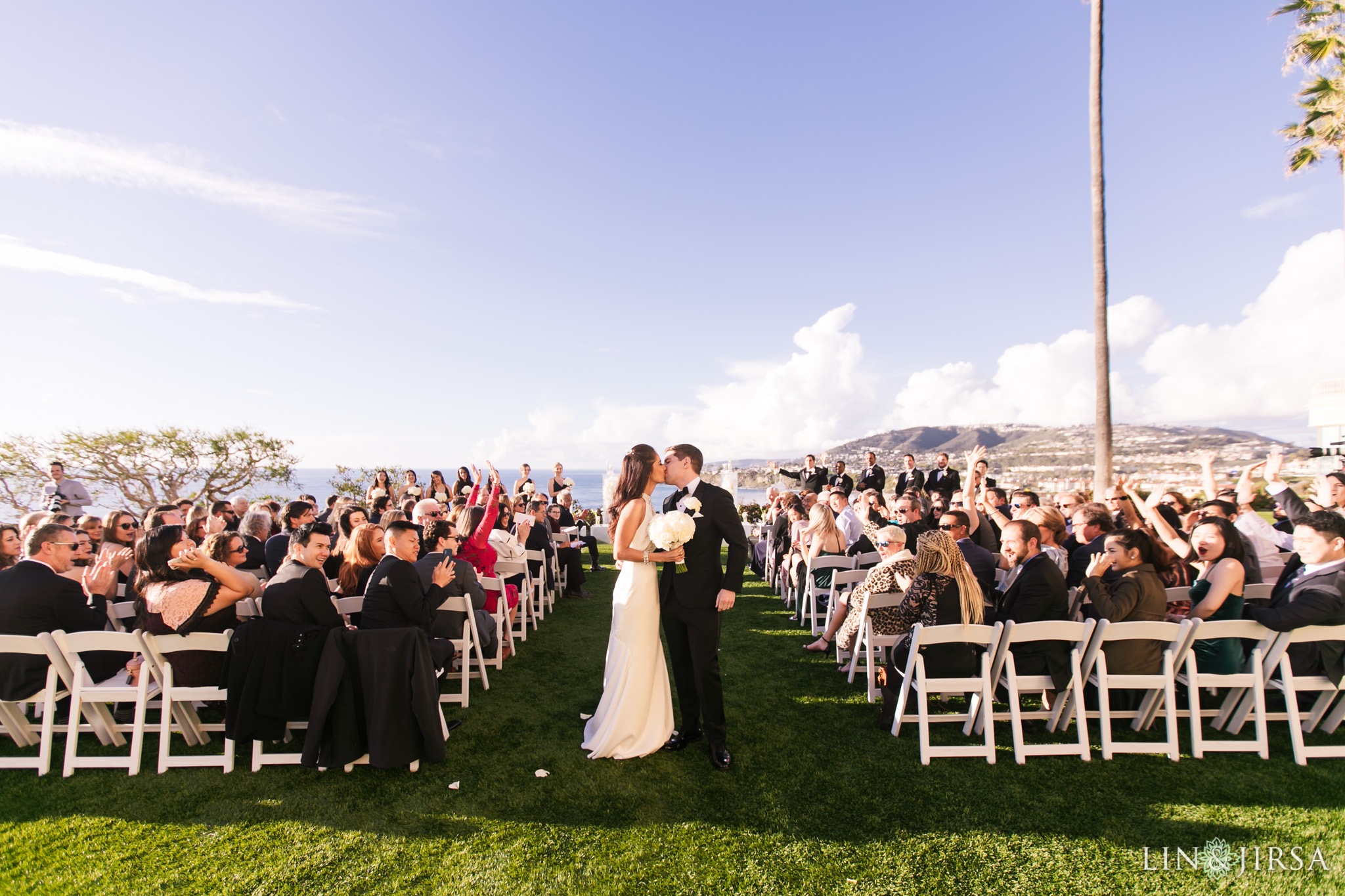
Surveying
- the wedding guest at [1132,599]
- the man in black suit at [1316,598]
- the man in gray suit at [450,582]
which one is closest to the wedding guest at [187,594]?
the man in gray suit at [450,582]

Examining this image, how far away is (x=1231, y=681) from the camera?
3885 mm

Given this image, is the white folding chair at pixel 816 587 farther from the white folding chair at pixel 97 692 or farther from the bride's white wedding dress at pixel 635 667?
the white folding chair at pixel 97 692

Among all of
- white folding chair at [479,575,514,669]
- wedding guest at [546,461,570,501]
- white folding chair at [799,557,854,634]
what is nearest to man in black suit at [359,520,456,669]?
white folding chair at [479,575,514,669]

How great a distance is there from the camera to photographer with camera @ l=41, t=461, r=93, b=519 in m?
9.35

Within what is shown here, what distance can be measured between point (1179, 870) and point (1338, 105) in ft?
55.3

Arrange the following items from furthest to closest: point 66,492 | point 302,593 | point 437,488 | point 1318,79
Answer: point 1318,79 → point 437,488 → point 66,492 → point 302,593

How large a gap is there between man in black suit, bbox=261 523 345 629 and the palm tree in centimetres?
1872

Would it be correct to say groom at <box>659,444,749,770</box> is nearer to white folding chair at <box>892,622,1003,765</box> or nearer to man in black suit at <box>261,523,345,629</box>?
white folding chair at <box>892,622,1003,765</box>

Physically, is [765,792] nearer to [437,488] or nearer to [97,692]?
[97,692]

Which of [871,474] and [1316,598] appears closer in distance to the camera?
[1316,598]

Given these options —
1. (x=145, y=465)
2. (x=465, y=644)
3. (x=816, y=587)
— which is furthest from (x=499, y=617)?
(x=145, y=465)

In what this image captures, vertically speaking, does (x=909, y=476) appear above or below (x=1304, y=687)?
above

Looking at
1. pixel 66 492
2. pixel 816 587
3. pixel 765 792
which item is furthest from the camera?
pixel 66 492

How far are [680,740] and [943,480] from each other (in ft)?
34.6
